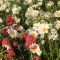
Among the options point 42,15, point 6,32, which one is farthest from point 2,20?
point 6,32

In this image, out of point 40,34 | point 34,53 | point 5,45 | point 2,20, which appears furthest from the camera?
point 2,20

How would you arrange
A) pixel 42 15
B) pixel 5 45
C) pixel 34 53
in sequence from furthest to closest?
pixel 42 15
pixel 34 53
pixel 5 45

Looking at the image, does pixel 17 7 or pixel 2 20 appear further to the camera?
pixel 17 7

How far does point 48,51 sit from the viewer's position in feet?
11.1

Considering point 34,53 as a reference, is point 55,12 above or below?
above

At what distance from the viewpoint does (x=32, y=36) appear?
9.68 ft

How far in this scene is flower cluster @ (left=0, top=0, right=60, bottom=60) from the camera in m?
3.03

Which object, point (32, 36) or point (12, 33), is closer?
point (32, 36)

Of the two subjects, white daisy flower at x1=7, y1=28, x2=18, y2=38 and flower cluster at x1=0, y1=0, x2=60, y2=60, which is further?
white daisy flower at x1=7, y1=28, x2=18, y2=38

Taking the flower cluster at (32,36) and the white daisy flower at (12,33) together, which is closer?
the flower cluster at (32,36)

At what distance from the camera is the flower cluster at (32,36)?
3.03 m

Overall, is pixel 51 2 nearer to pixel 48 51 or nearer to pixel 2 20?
pixel 2 20

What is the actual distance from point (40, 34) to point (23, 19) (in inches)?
29.6

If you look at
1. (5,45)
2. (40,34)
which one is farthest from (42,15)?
(5,45)
